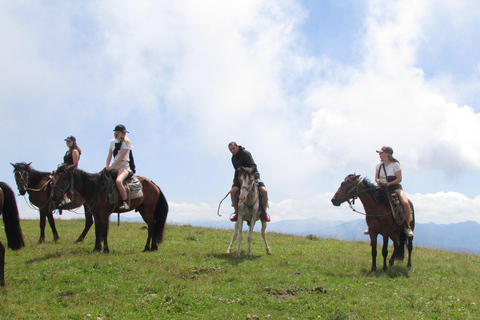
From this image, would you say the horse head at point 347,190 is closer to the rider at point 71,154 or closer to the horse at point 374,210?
the horse at point 374,210

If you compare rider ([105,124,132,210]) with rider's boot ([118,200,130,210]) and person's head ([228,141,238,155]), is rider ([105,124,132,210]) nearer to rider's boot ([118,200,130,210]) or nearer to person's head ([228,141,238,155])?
rider's boot ([118,200,130,210])

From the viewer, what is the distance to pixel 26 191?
1189 centimetres

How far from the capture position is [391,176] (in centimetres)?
1034

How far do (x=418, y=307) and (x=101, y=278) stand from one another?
22.2ft

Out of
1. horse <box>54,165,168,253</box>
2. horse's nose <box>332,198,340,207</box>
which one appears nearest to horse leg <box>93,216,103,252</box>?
horse <box>54,165,168,253</box>

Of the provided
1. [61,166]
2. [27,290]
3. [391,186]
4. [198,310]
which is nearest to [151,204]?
[61,166]

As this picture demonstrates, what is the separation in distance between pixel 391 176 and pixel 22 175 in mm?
12126

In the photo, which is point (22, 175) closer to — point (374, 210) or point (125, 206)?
point (125, 206)

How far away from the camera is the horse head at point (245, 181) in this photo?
1052 cm

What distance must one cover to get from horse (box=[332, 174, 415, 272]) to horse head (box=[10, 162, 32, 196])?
10.3 m

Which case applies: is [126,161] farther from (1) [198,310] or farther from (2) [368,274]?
(2) [368,274]

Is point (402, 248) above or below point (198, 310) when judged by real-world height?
above

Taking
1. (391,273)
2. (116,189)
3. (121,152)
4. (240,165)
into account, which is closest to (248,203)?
(240,165)

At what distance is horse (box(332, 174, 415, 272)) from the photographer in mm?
9695
